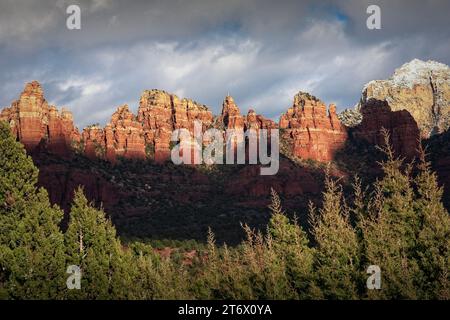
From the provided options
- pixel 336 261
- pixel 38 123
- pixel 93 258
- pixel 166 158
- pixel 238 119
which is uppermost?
pixel 238 119

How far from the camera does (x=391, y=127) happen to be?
Result: 543 feet

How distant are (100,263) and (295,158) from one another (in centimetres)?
12055

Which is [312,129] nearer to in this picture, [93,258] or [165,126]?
[165,126]

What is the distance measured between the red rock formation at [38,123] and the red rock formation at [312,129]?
64.2 meters

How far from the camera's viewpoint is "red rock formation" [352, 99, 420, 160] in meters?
159

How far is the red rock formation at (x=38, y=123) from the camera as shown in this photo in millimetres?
136875

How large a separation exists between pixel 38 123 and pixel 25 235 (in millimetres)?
108490

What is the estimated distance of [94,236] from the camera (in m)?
42.4

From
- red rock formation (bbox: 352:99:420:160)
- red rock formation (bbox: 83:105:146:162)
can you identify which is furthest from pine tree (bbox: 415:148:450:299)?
red rock formation (bbox: 352:99:420:160)

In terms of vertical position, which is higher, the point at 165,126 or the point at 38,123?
the point at 165,126

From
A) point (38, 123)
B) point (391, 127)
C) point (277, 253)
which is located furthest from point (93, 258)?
point (391, 127)
